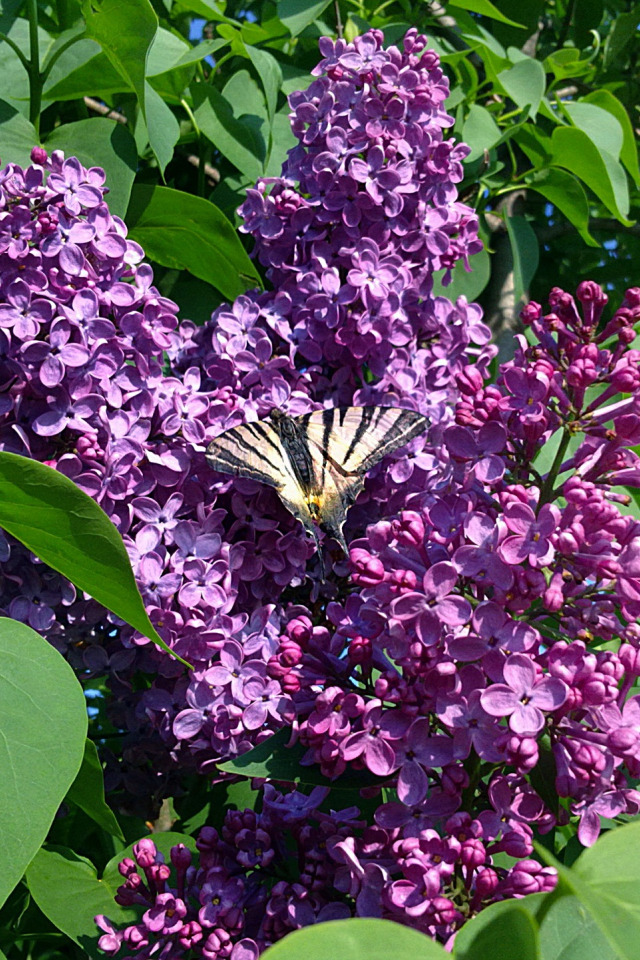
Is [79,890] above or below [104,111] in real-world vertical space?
below

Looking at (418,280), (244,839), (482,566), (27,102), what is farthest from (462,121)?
(244,839)

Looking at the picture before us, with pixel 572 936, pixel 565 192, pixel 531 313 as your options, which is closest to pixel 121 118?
pixel 565 192

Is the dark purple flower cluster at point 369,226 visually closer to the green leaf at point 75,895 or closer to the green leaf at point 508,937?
the green leaf at point 75,895

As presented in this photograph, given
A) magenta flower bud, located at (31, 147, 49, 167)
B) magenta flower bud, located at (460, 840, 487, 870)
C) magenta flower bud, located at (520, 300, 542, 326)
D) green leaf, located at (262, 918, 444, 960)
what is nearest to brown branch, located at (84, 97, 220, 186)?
magenta flower bud, located at (31, 147, 49, 167)

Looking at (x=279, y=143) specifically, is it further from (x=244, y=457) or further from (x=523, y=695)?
(x=523, y=695)

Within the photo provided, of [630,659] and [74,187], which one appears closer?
[630,659]
